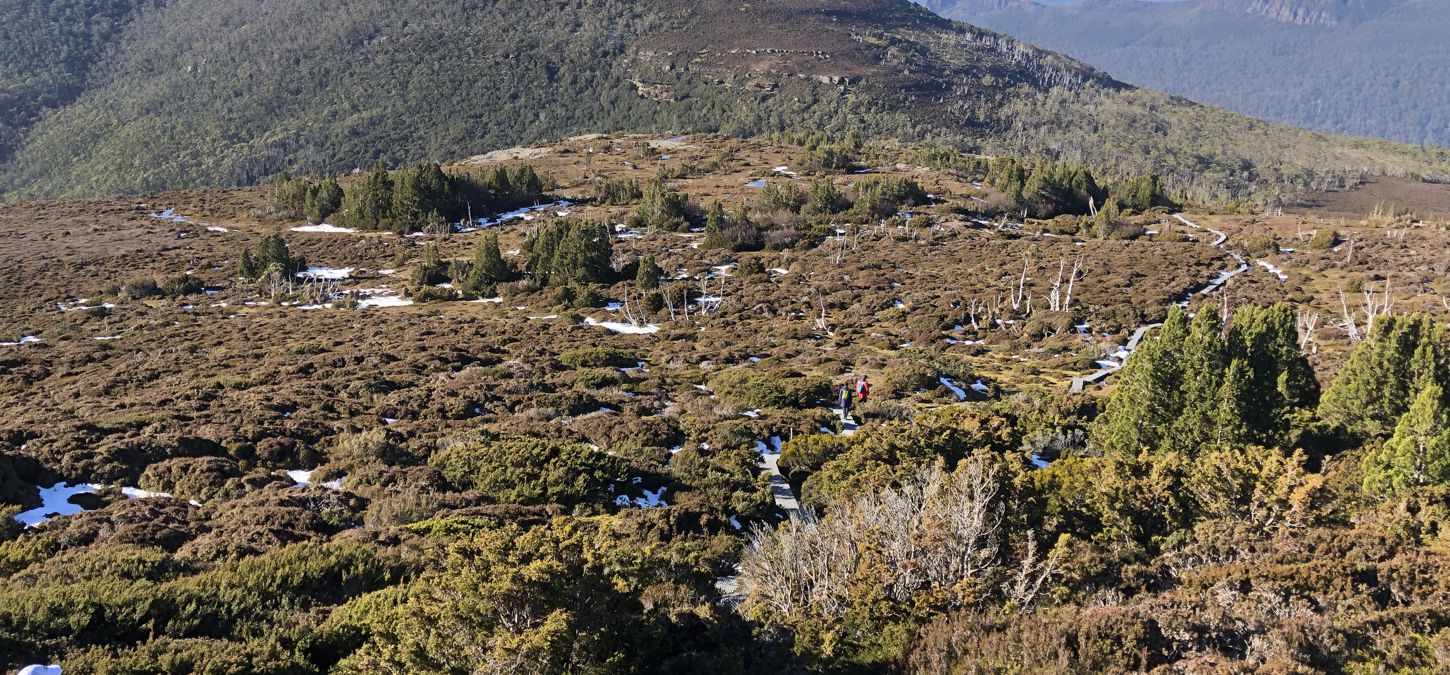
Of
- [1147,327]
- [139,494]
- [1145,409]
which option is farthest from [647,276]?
[139,494]

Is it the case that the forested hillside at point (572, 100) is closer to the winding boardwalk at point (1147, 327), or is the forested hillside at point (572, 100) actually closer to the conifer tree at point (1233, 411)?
the winding boardwalk at point (1147, 327)

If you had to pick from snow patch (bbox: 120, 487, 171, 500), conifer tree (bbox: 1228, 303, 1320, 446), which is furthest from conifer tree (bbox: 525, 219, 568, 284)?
conifer tree (bbox: 1228, 303, 1320, 446)

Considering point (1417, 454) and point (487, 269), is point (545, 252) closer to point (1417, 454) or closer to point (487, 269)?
point (487, 269)

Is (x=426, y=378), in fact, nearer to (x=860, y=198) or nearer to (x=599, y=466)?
(x=599, y=466)

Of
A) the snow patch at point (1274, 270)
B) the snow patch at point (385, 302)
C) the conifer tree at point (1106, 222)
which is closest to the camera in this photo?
the snow patch at point (385, 302)

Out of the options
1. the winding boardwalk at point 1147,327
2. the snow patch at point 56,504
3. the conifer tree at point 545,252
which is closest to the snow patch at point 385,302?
the conifer tree at point 545,252

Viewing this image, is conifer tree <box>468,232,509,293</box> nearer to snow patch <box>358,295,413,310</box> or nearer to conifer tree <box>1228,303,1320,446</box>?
snow patch <box>358,295,413,310</box>
